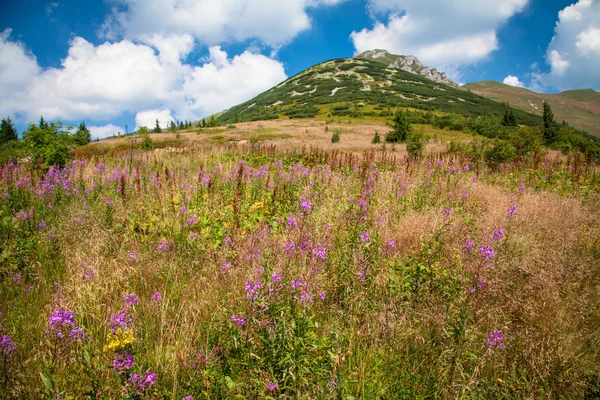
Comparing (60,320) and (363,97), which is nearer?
(60,320)

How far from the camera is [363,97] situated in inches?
4291

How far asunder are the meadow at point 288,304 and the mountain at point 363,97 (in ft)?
255

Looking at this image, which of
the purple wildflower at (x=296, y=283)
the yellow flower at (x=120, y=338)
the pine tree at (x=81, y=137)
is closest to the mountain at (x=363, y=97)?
the pine tree at (x=81, y=137)

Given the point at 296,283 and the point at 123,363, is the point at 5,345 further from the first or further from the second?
the point at 296,283

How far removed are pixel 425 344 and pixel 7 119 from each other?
9451 cm

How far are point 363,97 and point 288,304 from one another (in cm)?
11742

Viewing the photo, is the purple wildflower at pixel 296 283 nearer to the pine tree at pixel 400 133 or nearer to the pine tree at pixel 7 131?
the pine tree at pixel 400 133

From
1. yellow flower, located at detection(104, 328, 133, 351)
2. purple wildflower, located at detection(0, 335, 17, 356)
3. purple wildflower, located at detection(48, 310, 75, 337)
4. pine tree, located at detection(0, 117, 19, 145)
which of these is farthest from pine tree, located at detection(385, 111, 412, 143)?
pine tree, located at detection(0, 117, 19, 145)

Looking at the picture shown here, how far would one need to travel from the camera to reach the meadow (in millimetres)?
1929

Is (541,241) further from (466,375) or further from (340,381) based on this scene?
(340,381)

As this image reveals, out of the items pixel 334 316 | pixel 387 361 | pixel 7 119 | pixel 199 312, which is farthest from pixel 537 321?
pixel 7 119

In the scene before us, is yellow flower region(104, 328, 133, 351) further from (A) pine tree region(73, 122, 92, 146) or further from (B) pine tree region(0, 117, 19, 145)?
(B) pine tree region(0, 117, 19, 145)

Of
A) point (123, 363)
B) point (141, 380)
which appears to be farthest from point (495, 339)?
point (123, 363)

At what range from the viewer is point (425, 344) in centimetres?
248
